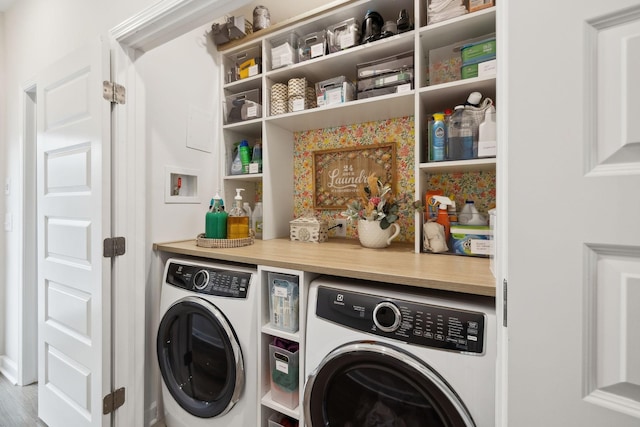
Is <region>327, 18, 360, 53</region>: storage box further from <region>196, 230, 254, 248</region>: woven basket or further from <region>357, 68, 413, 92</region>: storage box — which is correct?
<region>196, 230, 254, 248</region>: woven basket

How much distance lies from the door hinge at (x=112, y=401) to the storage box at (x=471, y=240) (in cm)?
182

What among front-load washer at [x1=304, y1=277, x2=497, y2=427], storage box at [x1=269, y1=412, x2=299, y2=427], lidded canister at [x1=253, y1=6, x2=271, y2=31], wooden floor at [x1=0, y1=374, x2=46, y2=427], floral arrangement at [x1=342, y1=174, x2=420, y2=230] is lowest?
wooden floor at [x1=0, y1=374, x2=46, y2=427]

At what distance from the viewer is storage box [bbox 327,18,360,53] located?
64.7 inches

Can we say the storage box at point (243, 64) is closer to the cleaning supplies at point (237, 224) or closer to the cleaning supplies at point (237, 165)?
the cleaning supplies at point (237, 165)

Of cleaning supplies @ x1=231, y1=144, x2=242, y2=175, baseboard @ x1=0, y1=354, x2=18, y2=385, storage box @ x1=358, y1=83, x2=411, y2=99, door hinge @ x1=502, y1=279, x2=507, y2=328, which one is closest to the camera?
door hinge @ x1=502, y1=279, x2=507, y2=328

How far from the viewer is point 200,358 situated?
145cm

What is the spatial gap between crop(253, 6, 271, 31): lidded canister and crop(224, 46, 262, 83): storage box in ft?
0.45

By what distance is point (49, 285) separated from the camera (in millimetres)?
1696

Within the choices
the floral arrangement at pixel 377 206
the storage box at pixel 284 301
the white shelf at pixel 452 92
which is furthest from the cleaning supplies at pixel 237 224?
Answer: the white shelf at pixel 452 92

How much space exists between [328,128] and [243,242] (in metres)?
1.00

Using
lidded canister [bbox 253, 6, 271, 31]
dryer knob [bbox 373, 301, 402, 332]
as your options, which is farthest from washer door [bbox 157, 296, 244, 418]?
lidded canister [bbox 253, 6, 271, 31]

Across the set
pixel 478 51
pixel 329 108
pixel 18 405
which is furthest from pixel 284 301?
pixel 18 405

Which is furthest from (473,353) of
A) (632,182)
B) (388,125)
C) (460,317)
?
(388,125)

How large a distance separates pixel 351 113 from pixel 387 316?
1240 millimetres
